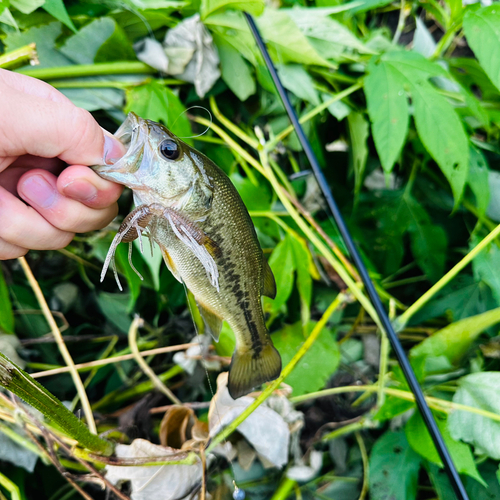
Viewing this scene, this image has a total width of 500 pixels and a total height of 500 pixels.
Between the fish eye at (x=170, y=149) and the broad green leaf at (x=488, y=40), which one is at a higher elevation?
the broad green leaf at (x=488, y=40)

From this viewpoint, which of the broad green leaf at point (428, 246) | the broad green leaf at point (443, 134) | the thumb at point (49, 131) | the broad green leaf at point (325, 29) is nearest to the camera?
the thumb at point (49, 131)

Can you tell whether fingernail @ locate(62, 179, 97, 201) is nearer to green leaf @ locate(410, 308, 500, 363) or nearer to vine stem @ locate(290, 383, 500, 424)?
vine stem @ locate(290, 383, 500, 424)

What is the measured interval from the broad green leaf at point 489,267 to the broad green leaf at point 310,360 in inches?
13.8

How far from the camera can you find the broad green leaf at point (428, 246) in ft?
3.73

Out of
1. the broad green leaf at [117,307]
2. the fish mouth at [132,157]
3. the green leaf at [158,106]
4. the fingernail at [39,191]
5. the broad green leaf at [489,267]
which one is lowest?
the broad green leaf at [117,307]

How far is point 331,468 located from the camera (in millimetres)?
1084

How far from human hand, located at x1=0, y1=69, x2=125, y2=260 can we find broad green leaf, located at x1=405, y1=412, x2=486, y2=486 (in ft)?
2.23

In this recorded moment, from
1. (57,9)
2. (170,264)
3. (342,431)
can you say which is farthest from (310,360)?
(57,9)

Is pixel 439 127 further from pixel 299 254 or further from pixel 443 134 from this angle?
pixel 299 254

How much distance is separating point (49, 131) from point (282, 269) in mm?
513

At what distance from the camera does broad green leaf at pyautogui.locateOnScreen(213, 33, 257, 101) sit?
3.21ft

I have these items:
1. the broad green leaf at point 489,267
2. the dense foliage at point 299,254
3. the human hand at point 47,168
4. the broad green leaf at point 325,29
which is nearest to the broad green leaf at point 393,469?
the dense foliage at point 299,254

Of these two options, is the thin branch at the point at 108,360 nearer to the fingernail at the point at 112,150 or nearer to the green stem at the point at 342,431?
the green stem at the point at 342,431

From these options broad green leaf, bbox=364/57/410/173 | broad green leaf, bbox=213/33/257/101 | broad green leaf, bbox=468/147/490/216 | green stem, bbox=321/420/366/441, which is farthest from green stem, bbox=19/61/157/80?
green stem, bbox=321/420/366/441
